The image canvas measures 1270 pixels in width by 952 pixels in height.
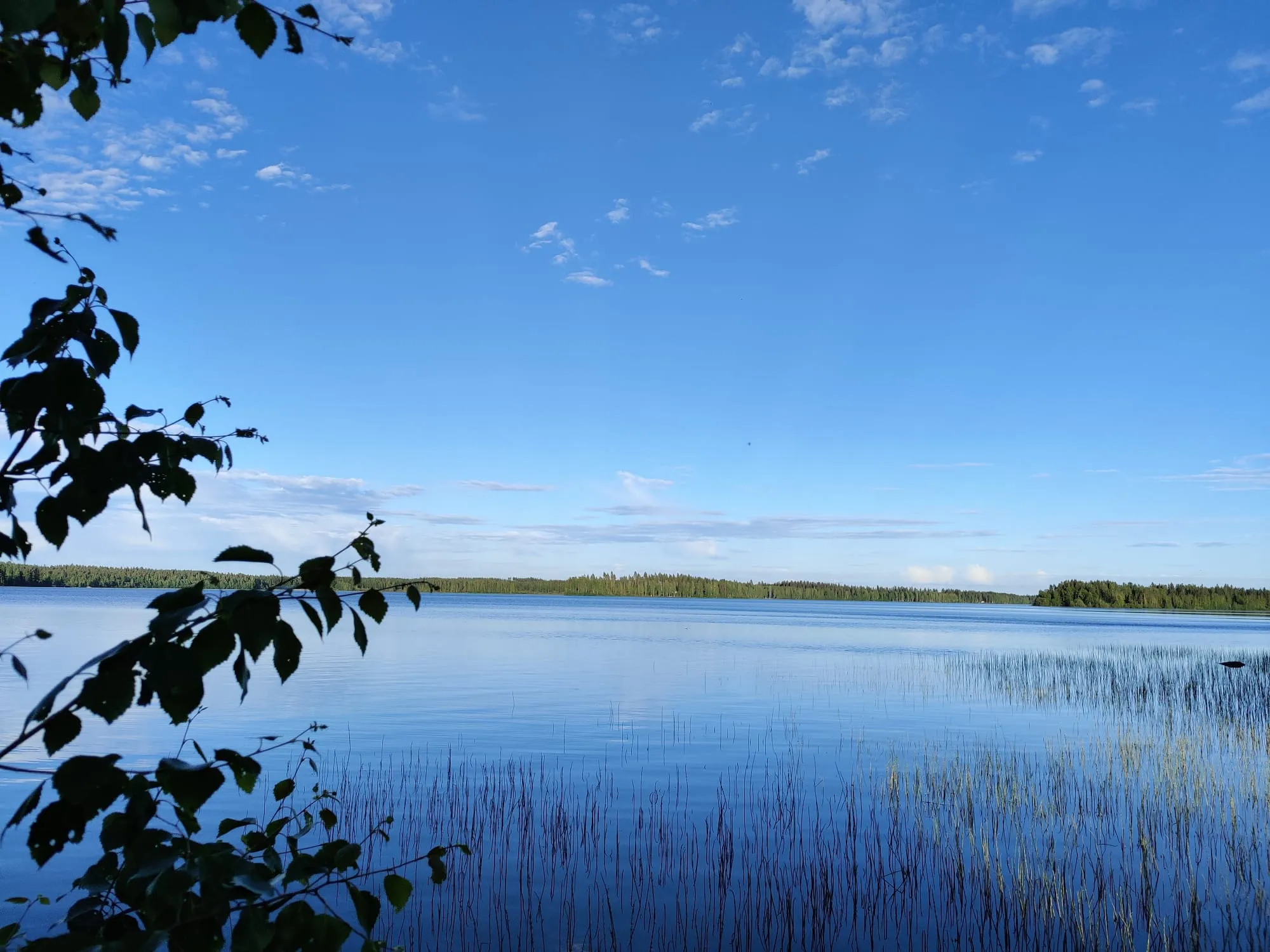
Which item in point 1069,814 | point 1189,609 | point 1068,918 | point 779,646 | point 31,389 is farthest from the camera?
point 1189,609

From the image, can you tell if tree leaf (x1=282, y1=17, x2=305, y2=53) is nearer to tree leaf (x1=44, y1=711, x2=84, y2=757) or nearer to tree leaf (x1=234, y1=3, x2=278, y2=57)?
tree leaf (x1=234, y1=3, x2=278, y2=57)

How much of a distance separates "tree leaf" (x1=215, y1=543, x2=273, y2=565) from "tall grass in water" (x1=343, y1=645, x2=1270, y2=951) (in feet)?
29.8

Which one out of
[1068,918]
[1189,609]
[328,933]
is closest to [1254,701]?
[1068,918]

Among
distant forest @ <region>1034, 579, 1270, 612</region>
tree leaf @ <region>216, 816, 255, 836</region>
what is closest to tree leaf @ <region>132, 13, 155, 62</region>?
tree leaf @ <region>216, 816, 255, 836</region>

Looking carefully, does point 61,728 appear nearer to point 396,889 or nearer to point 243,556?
point 243,556

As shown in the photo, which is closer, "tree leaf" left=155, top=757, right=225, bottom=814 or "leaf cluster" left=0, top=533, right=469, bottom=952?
"leaf cluster" left=0, top=533, right=469, bottom=952

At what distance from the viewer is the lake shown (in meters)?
10.3

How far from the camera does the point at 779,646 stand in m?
53.8

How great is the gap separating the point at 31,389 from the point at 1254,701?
112 feet

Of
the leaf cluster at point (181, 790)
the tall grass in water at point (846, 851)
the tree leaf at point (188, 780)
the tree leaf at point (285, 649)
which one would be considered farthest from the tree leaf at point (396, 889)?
the tall grass in water at point (846, 851)

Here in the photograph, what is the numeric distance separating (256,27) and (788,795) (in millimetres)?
16349

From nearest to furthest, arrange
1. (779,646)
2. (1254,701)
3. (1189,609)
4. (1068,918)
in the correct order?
(1068,918)
(1254,701)
(779,646)
(1189,609)

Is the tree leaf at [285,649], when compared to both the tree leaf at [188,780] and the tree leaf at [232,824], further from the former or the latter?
the tree leaf at [232,824]

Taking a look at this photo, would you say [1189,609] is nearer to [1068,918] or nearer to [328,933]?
[1068,918]
